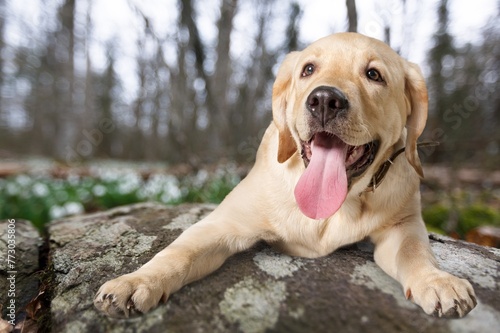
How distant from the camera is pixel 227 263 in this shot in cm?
183

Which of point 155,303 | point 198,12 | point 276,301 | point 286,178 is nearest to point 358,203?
point 286,178

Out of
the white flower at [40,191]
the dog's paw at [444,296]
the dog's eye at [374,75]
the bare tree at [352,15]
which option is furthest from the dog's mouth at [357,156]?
the white flower at [40,191]

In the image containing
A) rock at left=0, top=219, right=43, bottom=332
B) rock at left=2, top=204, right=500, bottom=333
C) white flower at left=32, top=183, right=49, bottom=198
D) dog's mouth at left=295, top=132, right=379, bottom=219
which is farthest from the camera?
white flower at left=32, top=183, right=49, bottom=198

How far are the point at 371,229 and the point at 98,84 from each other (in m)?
22.1

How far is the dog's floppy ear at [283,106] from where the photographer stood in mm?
1976

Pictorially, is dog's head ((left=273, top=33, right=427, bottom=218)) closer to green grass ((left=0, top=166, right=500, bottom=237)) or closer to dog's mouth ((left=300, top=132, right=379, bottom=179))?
dog's mouth ((left=300, top=132, right=379, bottom=179))

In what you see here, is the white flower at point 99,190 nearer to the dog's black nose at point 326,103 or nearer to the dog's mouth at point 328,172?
the dog's mouth at point 328,172

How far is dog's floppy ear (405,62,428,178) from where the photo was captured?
1877mm

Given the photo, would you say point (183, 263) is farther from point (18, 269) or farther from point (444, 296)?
point (18, 269)

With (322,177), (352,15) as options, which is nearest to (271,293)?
(322,177)

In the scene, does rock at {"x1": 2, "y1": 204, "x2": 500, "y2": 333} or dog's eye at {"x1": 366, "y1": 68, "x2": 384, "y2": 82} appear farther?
dog's eye at {"x1": 366, "y1": 68, "x2": 384, "y2": 82}

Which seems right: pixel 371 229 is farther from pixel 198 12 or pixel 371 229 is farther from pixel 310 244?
pixel 198 12

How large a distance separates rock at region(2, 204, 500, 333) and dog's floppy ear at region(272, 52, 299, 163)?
0.55 meters

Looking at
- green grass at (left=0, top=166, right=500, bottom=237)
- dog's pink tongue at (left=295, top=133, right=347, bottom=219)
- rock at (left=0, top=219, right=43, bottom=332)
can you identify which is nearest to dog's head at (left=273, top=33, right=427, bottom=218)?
dog's pink tongue at (left=295, top=133, right=347, bottom=219)
